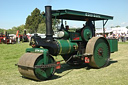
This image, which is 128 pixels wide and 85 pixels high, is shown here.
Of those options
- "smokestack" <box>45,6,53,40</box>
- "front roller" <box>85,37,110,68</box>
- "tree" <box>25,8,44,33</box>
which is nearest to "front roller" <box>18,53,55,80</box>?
"smokestack" <box>45,6,53,40</box>

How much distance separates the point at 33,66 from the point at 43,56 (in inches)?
20.2

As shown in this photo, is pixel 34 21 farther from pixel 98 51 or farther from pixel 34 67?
pixel 34 67

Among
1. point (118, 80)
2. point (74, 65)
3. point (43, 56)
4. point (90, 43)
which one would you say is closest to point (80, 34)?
point (90, 43)

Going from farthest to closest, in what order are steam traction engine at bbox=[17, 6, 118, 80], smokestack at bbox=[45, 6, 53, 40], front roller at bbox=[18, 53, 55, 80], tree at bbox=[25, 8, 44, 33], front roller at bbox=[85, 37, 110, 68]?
1. tree at bbox=[25, 8, 44, 33]
2. front roller at bbox=[85, 37, 110, 68]
3. smokestack at bbox=[45, 6, 53, 40]
4. steam traction engine at bbox=[17, 6, 118, 80]
5. front roller at bbox=[18, 53, 55, 80]

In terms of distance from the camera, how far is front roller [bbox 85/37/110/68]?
6.82m

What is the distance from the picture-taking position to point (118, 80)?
5.06 m

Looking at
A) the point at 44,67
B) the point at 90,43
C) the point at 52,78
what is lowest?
the point at 52,78

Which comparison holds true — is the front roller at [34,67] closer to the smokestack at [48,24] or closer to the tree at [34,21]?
the smokestack at [48,24]

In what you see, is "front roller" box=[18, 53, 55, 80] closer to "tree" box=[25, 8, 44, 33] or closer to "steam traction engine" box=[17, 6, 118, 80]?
"steam traction engine" box=[17, 6, 118, 80]

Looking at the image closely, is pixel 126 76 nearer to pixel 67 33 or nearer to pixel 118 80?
pixel 118 80

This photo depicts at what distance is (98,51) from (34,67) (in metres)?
2.97

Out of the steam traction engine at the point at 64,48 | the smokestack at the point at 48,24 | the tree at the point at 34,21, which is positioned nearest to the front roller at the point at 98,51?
the steam traction engine at the point at 64,48

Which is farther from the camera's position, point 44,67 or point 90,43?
point 90,43

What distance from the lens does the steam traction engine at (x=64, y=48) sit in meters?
5.43
